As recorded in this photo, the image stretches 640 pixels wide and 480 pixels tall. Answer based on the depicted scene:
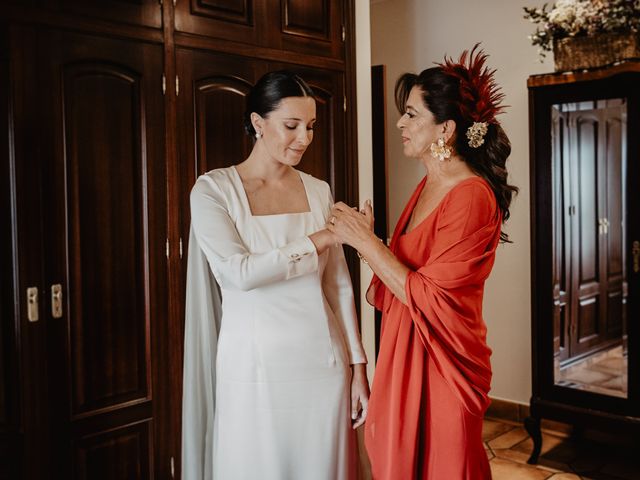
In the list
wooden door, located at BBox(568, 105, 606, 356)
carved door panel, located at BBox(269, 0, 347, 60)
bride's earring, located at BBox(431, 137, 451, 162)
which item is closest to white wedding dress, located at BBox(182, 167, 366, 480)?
bride's earring, located at BBox(431, 137, 451, 162)

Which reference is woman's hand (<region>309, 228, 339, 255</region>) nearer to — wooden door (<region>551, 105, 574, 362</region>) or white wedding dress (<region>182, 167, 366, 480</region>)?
white wedding dress (<region>182, 167, 366, 480</region>)

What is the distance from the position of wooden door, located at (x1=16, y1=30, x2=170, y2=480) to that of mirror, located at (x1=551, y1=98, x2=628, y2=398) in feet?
6.47

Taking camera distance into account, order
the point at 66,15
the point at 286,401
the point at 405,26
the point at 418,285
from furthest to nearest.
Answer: the point at 405,26 < the point at 66,15 < the point at 286,401 < the point at 418,285

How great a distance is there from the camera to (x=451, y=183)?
1.85 m

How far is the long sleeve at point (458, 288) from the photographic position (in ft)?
5.63

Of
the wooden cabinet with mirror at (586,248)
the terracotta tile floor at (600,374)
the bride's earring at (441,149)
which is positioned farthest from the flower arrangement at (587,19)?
the bride's earring at (441,149)

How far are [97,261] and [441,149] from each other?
50.5 inches

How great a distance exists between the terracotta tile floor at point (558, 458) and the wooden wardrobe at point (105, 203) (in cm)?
178

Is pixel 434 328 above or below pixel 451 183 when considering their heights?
below

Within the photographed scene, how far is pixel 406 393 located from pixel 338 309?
1.08 feet

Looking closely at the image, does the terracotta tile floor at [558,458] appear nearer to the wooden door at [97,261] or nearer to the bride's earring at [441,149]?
the wooden door at [97,261]

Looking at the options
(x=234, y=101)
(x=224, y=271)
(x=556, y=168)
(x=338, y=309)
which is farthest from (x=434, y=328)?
A: (x=556, y=168)

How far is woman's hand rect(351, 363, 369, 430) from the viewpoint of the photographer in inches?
77.5

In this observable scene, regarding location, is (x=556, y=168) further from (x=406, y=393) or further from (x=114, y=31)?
(x=114, y=31)
